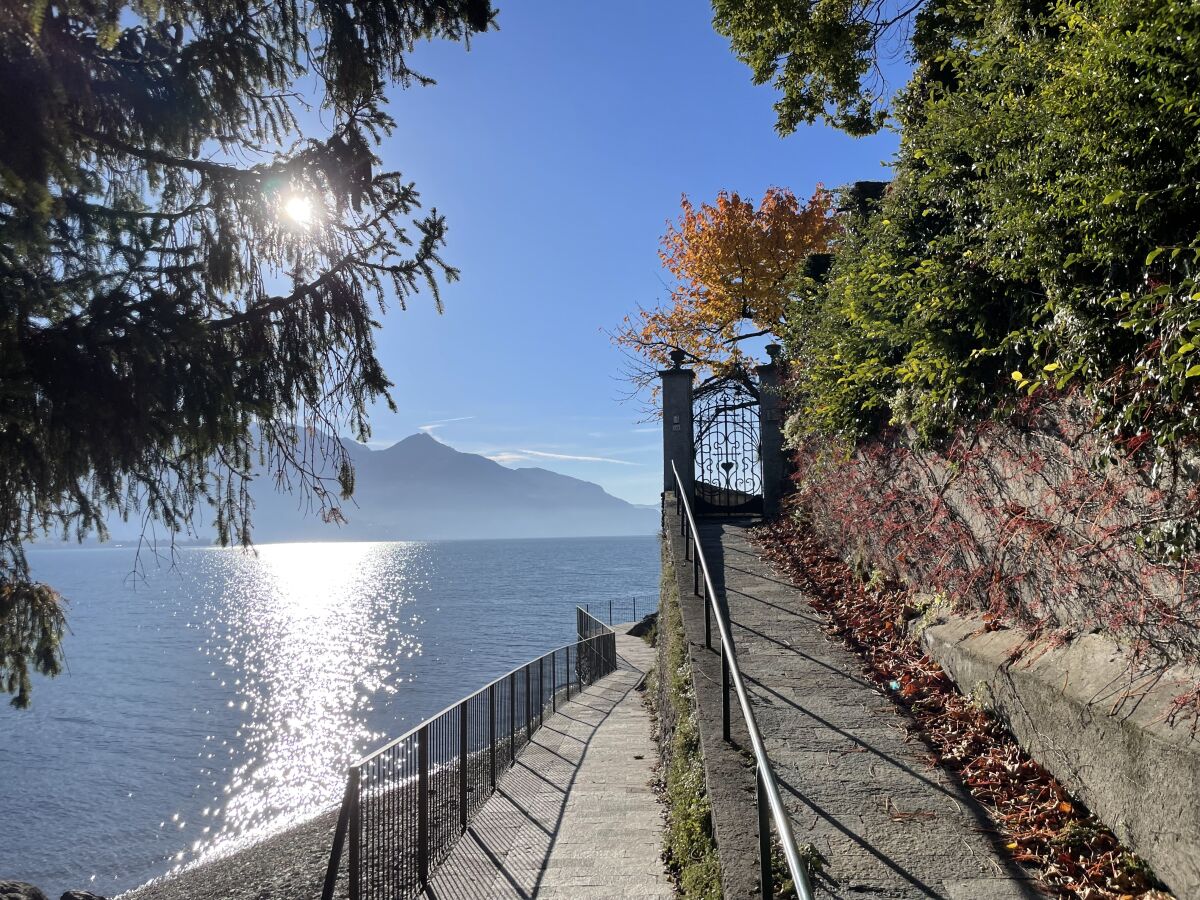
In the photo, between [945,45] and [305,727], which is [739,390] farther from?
[305,727]

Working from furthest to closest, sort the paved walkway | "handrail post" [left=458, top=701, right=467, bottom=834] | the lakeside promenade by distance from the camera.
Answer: "handrail post" [left=458, top=701, right=467, bottom=834]
the lakeside promenade
the paved walkway

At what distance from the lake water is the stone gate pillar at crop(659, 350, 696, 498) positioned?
832 cm

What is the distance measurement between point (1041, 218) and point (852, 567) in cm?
465

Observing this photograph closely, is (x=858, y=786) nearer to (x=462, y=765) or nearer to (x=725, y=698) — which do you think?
(x=725, y=698)

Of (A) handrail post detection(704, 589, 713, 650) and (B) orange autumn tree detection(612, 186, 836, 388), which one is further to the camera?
(B) orange autumn tree detection(612, 186, 836, 388)

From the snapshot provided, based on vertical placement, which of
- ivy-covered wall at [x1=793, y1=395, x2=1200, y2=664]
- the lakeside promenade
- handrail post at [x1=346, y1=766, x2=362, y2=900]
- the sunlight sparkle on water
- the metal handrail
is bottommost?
the sunlight sparkle on water

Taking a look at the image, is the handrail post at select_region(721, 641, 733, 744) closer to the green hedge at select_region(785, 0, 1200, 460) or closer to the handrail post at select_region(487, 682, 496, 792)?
the green hedge at select_region(785, 0, 1200, 460)

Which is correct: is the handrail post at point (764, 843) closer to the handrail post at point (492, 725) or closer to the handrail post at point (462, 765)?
the handrail post at point (462, 765)

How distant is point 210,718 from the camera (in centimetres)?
3394

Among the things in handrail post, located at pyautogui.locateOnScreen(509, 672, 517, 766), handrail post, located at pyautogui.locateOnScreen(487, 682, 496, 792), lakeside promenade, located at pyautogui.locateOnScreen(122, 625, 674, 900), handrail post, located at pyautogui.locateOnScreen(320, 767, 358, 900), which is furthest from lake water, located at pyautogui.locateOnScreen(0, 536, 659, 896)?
handrail post, located at pyautogui.locateOnScreen(509, 672, 517, 766)

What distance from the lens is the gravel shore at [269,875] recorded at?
32.8ft

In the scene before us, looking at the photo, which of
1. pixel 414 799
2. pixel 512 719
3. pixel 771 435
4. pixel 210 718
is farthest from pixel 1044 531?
pixel 210 718

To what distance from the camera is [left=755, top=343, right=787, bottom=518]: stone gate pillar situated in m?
11.7

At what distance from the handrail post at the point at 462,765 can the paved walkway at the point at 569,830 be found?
0.14 meters
